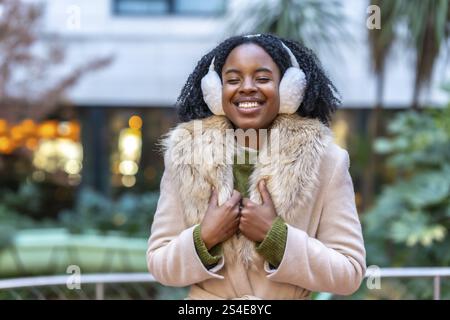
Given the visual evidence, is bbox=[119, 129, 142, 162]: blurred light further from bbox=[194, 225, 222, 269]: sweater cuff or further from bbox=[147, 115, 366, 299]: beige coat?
bbox=[194, 225, 222, 269]: sweater cuff

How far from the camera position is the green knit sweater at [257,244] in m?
1.98

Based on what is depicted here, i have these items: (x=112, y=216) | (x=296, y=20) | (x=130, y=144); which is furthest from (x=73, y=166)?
(x=296, y=20)

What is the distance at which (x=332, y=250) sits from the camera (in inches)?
80.0

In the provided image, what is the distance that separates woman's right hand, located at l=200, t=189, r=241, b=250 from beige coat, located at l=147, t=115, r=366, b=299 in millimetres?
49

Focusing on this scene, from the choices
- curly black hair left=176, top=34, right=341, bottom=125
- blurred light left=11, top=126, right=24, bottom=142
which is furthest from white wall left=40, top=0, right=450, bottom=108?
curly black hair left=176, top=34, right=341, bottom=125

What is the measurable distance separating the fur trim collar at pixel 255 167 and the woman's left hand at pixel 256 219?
3 cm

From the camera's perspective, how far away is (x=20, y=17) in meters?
8.27

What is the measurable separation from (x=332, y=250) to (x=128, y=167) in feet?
32.8

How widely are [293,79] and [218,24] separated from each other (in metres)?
9.08

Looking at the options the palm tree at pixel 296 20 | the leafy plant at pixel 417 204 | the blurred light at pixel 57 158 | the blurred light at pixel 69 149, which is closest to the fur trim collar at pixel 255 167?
the palm tree at pixel 296 20

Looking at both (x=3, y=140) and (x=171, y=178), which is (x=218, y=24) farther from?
(x=171, y=178)

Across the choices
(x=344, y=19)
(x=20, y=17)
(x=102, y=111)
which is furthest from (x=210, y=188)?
(x=102, y=111)

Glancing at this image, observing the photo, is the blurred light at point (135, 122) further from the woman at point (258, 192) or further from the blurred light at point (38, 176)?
the woman at point (258, 192)
